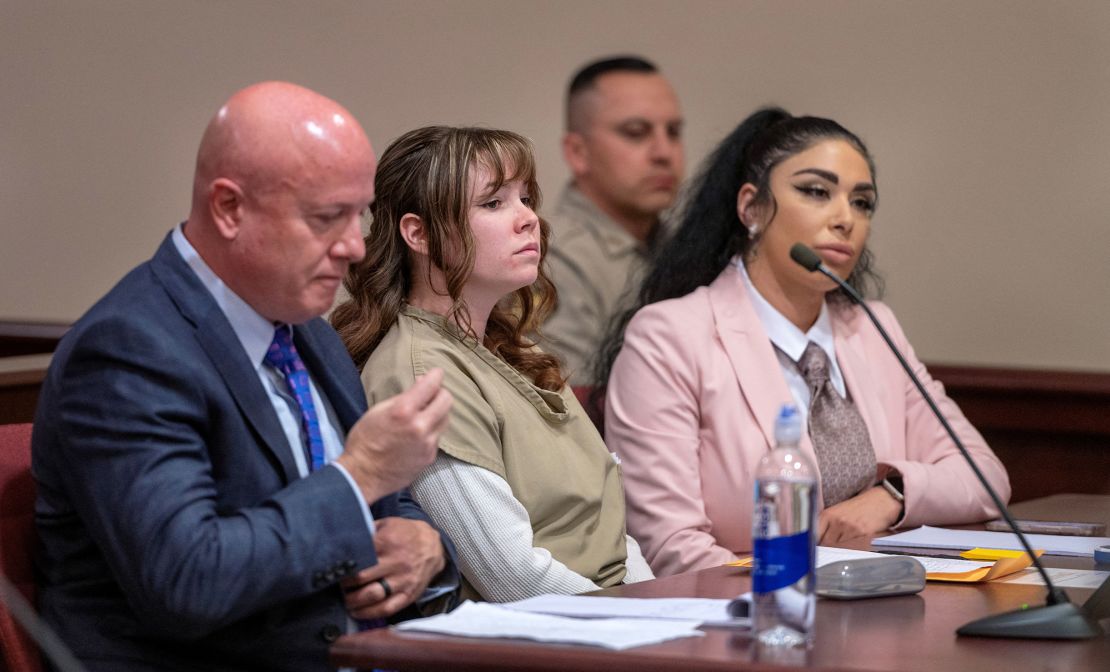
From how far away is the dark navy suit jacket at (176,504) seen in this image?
156 centimetres

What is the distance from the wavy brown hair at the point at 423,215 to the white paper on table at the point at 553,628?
0.75 metres

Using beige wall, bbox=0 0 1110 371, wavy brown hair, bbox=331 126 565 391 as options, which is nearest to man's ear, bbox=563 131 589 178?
beige wall, bbox=0 0 1110 371

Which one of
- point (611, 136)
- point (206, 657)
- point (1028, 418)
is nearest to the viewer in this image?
point (206, 657)

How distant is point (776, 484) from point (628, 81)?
329 centimetres

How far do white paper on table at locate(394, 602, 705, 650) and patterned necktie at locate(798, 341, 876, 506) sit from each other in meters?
1.24

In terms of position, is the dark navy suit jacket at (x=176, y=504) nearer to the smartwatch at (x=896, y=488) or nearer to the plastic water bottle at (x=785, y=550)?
the plastic water bottle at (x=785, y=550)

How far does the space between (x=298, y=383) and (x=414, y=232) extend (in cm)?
49

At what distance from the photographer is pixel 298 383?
6.04 feet

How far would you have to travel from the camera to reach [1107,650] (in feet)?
5.05

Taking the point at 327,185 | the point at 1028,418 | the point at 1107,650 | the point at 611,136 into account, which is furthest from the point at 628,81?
the point at 1107,650

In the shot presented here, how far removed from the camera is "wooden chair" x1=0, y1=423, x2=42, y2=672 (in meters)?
1.67

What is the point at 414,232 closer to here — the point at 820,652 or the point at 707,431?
the point at 707,431

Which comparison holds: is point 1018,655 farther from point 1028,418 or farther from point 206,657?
point 1028,418

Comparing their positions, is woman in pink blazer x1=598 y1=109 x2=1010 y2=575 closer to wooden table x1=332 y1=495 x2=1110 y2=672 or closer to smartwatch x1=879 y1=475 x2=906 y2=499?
smartwatch x1=879 y1=475 x2=906 y2=499
